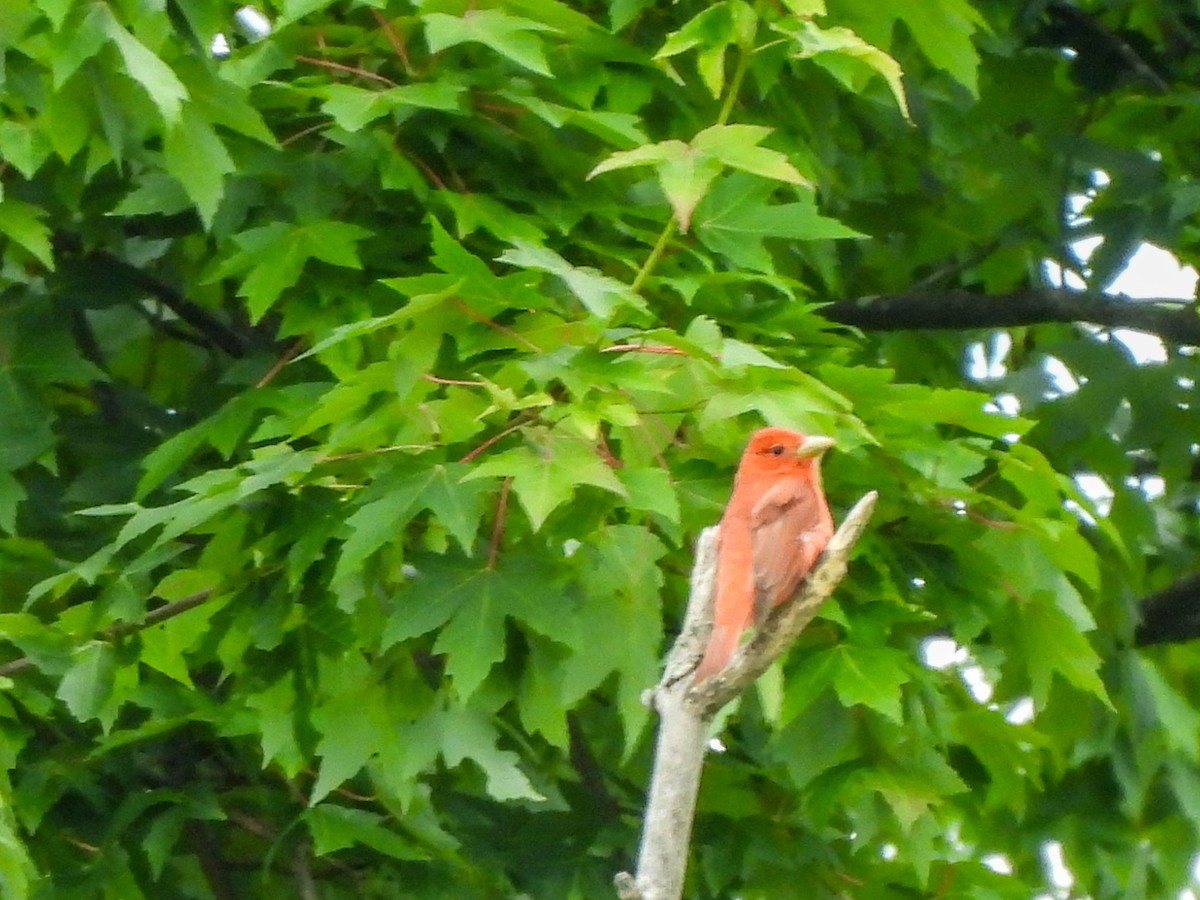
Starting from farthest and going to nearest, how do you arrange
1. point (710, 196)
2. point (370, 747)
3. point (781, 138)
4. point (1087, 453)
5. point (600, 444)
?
point (1087, 453) → point (781, 138) → point (710, 196) → point (370, 747) → point (600, 444)

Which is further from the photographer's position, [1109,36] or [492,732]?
[1109,36]

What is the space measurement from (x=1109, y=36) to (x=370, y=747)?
2.76 m

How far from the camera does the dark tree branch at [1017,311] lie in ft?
14.4

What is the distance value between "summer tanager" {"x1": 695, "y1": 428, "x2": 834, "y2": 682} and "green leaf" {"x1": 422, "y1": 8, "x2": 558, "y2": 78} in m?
0.89

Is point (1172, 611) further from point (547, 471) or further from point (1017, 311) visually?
point (547, 471)

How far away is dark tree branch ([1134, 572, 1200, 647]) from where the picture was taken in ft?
14.7

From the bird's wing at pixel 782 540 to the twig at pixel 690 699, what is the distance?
2 centimetres

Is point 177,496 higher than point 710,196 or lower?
lower

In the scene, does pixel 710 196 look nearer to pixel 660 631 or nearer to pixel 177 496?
pixel 660 631

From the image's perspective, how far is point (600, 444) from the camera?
2.80 m

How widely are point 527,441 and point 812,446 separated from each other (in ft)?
1.38

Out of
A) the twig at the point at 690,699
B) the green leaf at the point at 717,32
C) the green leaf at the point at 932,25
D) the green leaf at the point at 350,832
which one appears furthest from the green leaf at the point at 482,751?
the green leaf at the point at 932,25

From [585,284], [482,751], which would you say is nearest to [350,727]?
[482,751]

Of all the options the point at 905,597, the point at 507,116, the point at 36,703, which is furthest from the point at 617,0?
the point at 36,703
